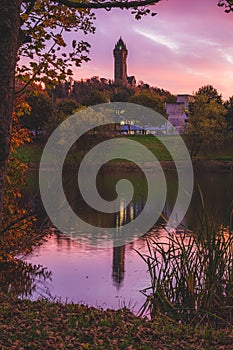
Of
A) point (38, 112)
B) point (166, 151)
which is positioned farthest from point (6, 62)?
point (38, 112)

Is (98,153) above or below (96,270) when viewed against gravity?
above

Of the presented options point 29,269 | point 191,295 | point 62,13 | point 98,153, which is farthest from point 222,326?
point 98,153

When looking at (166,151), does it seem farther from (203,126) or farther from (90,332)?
(90,332)

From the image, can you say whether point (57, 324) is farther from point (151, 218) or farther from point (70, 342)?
point (151, 218)

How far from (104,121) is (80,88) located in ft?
271

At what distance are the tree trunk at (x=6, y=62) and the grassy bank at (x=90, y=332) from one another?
84.1 inches

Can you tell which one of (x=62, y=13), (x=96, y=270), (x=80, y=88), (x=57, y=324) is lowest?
(x=96, y=270)

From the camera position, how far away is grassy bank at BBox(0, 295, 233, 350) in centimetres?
688

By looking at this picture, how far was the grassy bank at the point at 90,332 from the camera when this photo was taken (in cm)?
688

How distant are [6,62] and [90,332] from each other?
3784 millimetres

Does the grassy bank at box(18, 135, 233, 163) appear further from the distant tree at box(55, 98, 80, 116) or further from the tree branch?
the tree branch

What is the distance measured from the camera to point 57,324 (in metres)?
7.78

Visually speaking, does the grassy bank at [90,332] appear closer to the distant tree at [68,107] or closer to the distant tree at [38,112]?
the distant tree at [38,112]

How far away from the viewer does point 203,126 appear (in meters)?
74.2
